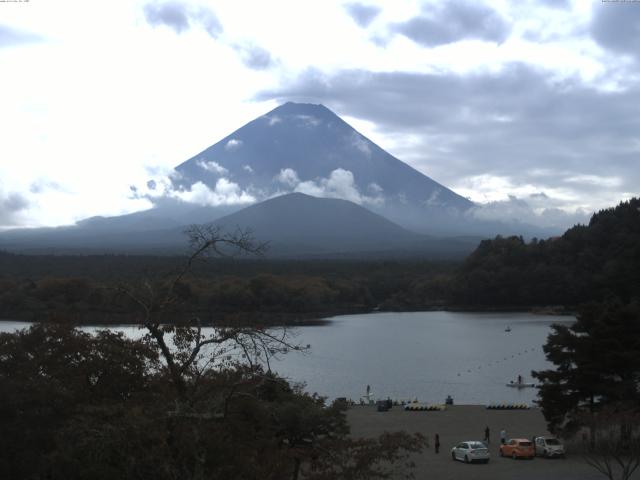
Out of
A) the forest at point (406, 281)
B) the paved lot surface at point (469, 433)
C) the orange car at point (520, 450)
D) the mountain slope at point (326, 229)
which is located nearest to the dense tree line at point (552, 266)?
the forest at point (406, 281)

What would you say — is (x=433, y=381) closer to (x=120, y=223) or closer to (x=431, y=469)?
(x=431, y=469)

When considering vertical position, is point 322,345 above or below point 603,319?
below

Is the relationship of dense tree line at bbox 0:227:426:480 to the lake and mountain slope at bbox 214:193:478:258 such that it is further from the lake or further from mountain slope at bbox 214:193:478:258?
mountain slope at bbox 214:193:478:258

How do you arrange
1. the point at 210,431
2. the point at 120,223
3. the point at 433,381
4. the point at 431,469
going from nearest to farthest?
the point at 210,431 → the point at 431,469 → the point at 433,381 → the point at 120,223

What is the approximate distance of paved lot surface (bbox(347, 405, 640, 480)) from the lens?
1210 centimetres

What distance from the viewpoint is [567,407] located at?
Result: 13961 millimetres

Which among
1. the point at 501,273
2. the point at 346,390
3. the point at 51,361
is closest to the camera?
the point at 51,361

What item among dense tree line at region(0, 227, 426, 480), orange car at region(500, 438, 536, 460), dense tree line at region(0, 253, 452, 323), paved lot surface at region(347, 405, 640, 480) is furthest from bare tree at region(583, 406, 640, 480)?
dense tree line at region(0, 253, 452, 323)

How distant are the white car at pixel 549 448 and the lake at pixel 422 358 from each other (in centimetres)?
959

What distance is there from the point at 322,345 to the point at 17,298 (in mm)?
19142

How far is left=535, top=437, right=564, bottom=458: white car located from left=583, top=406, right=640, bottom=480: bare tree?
25.2 inches

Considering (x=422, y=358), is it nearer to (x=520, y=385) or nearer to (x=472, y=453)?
(x=520, y=385)

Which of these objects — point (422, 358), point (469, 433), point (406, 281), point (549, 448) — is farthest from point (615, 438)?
point (406, 281)

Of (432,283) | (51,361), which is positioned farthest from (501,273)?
(51,361)
